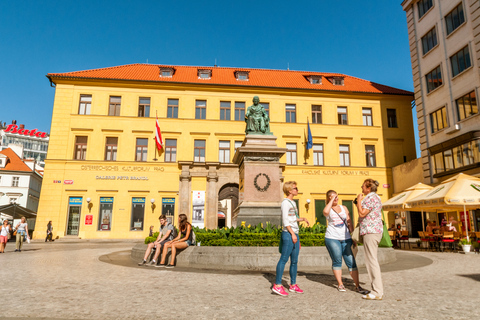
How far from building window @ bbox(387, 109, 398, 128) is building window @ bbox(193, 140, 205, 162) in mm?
17296

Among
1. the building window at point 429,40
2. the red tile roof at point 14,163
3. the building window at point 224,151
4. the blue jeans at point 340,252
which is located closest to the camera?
the blue jeans at point 340,252

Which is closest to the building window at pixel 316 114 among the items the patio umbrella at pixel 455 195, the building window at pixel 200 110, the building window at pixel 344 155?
the building window at pixel 344 155

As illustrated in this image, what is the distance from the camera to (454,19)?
2272cm

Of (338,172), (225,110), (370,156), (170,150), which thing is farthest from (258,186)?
(370,156)

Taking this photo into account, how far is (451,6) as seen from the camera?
22797 mm

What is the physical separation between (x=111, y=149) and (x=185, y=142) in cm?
610

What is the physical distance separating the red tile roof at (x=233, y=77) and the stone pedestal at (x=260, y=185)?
19.9 metres

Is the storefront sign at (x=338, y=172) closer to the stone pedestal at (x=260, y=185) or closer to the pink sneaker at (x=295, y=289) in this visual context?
the stone pedestal at (x=260, y=185)

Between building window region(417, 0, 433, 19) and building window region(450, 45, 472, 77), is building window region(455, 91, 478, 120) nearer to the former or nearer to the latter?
building window region(450, 45, 472, 77)

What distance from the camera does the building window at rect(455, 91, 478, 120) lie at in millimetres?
20797

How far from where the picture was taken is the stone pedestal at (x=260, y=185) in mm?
12062

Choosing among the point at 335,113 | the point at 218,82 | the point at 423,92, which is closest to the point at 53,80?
the point at 218,82

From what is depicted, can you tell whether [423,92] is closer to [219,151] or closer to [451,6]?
[451,6]

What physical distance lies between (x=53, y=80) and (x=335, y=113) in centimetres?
2475
